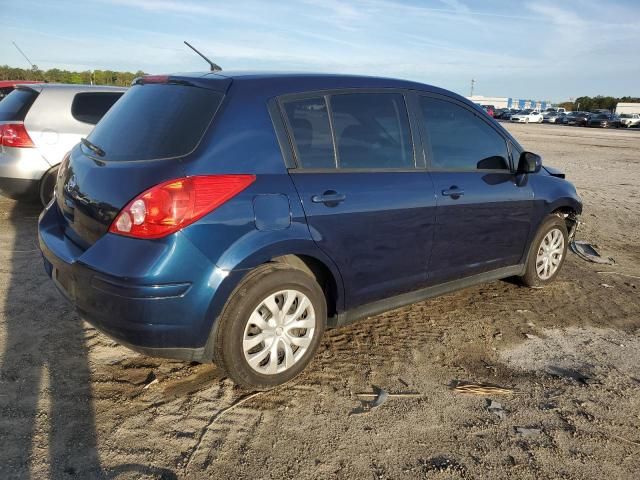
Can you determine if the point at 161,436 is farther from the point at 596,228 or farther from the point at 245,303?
the point at 596,228

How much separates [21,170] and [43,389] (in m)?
4.23

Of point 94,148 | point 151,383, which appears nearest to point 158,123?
point 94,148

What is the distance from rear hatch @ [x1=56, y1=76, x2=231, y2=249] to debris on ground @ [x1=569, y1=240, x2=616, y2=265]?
499 centimetres

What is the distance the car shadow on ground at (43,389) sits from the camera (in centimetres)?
244

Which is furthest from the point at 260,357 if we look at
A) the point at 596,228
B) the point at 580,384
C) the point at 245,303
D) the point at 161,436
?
the point at 596,228

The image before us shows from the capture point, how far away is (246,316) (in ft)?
9.52

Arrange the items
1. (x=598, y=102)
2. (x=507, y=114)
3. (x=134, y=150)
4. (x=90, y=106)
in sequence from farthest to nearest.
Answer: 1. (x=598, y=102)
2. (x=507, y=114)
3. (x=90, y=106)
4. (x=134, y=150)

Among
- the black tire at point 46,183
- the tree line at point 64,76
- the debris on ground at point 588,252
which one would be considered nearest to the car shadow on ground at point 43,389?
the black tire at point 46,183

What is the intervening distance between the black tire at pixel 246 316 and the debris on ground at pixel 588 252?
174 inches

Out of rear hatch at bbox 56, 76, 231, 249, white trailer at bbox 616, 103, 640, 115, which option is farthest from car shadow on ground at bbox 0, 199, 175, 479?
white trailer at bbox 616, 103, 640, 115

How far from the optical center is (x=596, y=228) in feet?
25.4

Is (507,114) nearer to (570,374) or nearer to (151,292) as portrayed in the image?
(570,374)

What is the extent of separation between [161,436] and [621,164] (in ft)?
56.9

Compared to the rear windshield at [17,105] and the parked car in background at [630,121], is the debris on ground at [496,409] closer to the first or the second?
the rear windshield at [17,105]
